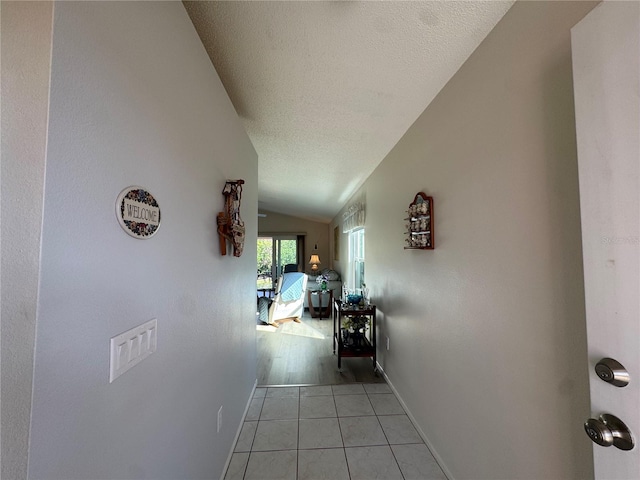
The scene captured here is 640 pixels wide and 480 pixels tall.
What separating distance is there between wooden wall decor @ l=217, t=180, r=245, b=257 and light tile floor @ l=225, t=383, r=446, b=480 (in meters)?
1.31

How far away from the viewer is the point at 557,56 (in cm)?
90


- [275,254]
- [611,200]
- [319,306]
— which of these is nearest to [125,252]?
[611,200]

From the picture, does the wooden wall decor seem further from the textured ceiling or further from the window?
the window

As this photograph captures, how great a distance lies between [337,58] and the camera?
1356 millimetres

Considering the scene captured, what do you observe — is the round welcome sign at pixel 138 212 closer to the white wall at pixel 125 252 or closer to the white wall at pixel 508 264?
the white wall at pixel 125 252

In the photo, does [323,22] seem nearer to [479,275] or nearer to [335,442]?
[479,275]

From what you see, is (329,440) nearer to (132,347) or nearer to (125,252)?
(132,347)

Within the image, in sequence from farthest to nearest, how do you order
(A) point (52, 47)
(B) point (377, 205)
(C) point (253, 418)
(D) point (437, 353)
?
(B) point (377, 205) → (C) point (253, 418) → (D) point (437, 353) → (A) point (52, 47)

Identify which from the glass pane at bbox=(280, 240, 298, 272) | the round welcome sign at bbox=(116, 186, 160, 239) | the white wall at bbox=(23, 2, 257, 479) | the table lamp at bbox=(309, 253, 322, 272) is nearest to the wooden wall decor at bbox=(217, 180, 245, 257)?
the white wall at bbox=(23, 2, 257, 479)

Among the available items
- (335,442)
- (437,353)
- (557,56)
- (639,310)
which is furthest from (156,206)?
(335,442)

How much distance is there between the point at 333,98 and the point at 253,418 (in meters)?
2.42

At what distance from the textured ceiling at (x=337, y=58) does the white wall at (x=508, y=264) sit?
0.18 m

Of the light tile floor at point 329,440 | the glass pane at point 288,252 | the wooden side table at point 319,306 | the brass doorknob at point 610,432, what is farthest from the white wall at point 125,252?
the glass pane at point 288,252

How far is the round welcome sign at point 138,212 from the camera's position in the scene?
0.69 metres
